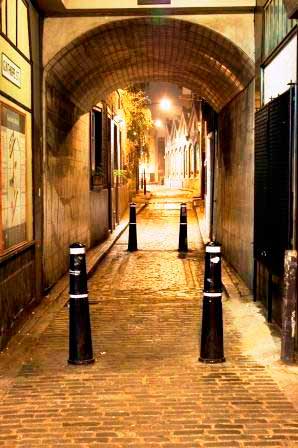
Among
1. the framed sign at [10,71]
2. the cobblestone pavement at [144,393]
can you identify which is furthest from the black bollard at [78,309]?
the framed sign at [10,71]

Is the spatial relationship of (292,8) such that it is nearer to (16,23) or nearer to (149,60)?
(16,23)

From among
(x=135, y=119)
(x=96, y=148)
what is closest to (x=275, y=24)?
(x=96, y=148)

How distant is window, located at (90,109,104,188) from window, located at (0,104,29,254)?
24.0 feet

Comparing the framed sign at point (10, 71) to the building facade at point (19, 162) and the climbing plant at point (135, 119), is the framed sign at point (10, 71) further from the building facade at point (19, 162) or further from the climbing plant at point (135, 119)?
the climbing plant at point (135, 119)

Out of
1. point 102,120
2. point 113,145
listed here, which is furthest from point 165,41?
point 113,145

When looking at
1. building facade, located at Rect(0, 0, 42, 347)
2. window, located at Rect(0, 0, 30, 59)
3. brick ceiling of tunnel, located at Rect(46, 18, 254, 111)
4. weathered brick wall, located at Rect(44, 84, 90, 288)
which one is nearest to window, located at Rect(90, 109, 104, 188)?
weathered brick wall, located at Rect(44, 84, 90, 288)

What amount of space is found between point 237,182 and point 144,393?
6.54 meters

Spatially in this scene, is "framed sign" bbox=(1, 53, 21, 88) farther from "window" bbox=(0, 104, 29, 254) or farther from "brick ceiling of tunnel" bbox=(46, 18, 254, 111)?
"brick ceiling of tunnel" bbox=(46, 18, 254, 111)

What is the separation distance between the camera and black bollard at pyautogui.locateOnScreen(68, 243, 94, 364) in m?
6.00

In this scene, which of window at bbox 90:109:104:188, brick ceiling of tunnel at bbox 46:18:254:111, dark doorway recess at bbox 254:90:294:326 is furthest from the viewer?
window at bbox 90:109:104:188

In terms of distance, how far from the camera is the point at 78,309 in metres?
6.04

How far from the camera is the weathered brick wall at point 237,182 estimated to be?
9688 mm

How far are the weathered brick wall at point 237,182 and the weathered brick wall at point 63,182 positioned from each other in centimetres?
306

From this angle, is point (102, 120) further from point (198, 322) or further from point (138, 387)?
point (138, 387)
